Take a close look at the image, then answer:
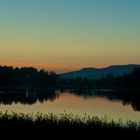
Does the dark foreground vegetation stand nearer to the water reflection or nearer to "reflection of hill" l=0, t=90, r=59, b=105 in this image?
the water reflection

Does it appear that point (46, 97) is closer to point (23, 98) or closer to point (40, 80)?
point (23, 98)

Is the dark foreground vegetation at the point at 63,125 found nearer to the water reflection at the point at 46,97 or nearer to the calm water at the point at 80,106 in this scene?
the calm water at the point at 80,106

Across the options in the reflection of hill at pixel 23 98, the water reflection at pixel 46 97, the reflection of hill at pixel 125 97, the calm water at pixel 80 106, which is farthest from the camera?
the reflection of hill at pixel 23 98

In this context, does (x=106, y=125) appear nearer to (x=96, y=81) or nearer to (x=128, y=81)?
(x=128, y=81)

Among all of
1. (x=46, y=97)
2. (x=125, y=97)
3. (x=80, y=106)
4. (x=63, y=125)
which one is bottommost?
(x=80, y=106)

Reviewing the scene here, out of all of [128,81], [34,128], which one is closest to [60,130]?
[34,128]

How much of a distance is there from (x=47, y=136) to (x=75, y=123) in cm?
310

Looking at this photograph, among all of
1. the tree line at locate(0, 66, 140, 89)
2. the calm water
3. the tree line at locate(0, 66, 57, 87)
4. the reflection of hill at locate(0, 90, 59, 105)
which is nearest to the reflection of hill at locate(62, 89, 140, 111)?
the calm water

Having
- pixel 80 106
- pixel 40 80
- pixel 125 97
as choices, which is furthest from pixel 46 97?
pixel 40 80

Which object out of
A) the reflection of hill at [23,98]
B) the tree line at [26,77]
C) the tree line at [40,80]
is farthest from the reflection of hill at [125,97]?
the tree line at [26,77]

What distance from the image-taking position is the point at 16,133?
19.6 m

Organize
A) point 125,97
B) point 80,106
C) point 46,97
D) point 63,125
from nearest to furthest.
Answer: point 63,125 → point 80,106 → point 125,97 → point 46,97

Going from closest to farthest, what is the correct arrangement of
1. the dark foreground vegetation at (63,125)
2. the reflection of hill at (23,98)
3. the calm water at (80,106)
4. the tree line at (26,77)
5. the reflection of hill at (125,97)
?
the dark foreground vegetation at (63,125)
the calm water at (80,106)
the reflection of hill at (125,97)
the reflection of hill at (23,98)
the tree line at (26,77)

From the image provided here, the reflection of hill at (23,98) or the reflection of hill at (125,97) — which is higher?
the reflection of hill at (23,98)
